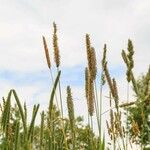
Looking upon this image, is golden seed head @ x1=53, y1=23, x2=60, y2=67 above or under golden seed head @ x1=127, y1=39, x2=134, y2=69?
above

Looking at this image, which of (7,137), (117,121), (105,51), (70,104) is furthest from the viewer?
(117,121)

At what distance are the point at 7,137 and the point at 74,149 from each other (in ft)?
1.69

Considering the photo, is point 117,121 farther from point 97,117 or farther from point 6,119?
point 6,119

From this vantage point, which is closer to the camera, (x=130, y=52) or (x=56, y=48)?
(x=130, y=52)

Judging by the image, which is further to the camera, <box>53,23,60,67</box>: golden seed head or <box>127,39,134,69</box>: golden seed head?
<box>53,23,60,67</box>: golden seed head

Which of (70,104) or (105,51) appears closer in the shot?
(70,104)

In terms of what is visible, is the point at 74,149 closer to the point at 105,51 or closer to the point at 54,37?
the point at 105,51

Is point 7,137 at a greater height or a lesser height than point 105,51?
lesser

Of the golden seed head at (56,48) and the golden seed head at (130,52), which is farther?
the golden seed head at (56,48)

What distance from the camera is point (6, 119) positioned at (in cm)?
336

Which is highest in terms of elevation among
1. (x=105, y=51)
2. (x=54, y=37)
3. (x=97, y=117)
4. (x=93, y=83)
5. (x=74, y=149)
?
(x=54, y=37)

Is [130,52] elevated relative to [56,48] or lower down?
lower down

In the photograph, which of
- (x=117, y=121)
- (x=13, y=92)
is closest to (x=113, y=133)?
(x=117, y=121)

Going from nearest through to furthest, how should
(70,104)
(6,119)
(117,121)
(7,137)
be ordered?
(6,119)
(7,137)
(70,104)
(117,121)
